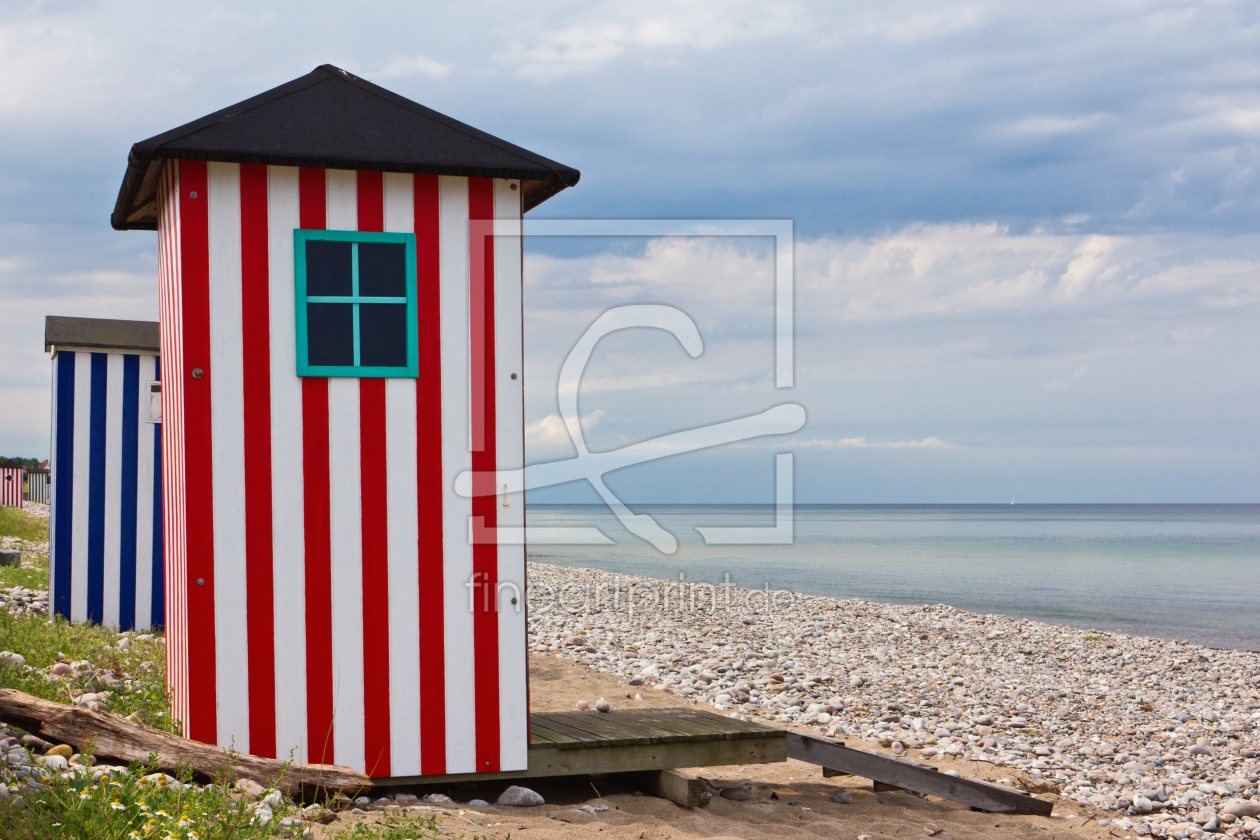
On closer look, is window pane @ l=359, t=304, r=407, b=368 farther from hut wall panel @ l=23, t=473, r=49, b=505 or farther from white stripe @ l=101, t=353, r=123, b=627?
hut wall panel @ l=23, t=473, r=49, b=505

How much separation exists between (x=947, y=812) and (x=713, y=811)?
1.61m

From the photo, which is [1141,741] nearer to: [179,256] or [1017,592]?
[179,256]

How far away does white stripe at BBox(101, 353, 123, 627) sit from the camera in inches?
354

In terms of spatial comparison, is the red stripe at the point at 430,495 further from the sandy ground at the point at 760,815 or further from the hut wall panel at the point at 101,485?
the hut wall panel at the point at 101,485

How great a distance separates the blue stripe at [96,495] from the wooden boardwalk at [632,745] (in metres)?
5.56

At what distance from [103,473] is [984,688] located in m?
9.64

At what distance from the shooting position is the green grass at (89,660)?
5.49m

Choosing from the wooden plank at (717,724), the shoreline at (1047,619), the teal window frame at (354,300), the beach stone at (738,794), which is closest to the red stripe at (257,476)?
the teal window frame at (354,300)

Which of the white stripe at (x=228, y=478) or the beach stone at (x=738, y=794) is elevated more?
the white stripe at (x=228, y=478)

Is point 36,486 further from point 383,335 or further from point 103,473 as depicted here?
point 383,335

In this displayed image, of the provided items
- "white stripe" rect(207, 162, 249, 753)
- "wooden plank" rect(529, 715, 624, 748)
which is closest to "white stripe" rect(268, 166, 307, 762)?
"white stripe" rect(207, 162, 249, 753)

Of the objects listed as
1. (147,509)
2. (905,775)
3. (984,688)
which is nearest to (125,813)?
(905,775)

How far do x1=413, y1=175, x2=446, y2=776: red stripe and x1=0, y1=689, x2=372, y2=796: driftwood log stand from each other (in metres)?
0.79

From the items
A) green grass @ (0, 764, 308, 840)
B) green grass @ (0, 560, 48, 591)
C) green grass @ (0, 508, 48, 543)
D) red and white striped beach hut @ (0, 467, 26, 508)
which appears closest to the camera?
green grass @ (0, 764, 308, 840)
